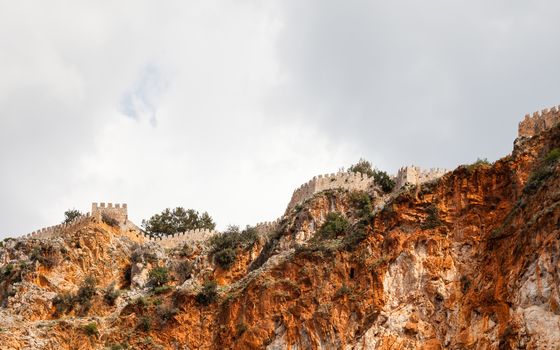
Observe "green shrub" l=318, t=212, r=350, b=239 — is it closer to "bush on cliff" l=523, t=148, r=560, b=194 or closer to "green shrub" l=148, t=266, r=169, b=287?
"green shrub" l=148, t=266, r=169, b=287

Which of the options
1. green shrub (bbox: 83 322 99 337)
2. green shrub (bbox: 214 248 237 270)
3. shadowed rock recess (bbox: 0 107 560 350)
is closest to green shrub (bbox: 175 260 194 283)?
shadowed rock recess (bbox: 0 107 560 350)

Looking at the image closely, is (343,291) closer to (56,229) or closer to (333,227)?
(333,227)

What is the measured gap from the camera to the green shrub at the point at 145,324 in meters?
44.5

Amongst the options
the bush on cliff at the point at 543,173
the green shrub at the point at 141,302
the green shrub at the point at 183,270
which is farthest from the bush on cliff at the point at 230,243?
the bush on cliff at the point at 543,173

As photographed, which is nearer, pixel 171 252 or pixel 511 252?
pixel 511 252

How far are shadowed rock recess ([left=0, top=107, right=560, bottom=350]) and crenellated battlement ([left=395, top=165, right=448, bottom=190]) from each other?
102mm

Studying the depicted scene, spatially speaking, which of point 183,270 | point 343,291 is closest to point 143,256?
point 183,270

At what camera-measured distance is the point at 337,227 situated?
4712cm

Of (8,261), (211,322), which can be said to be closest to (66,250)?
(8,261)

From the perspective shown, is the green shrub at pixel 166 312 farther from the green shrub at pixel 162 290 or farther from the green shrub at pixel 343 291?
the green shrub at pixel 343 291

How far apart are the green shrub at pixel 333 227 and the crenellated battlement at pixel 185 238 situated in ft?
37.7

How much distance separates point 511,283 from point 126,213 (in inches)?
1283

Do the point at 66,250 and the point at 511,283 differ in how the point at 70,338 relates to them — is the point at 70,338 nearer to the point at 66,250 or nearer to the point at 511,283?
the point at 66,250

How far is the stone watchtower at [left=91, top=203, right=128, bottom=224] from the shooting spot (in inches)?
2400
